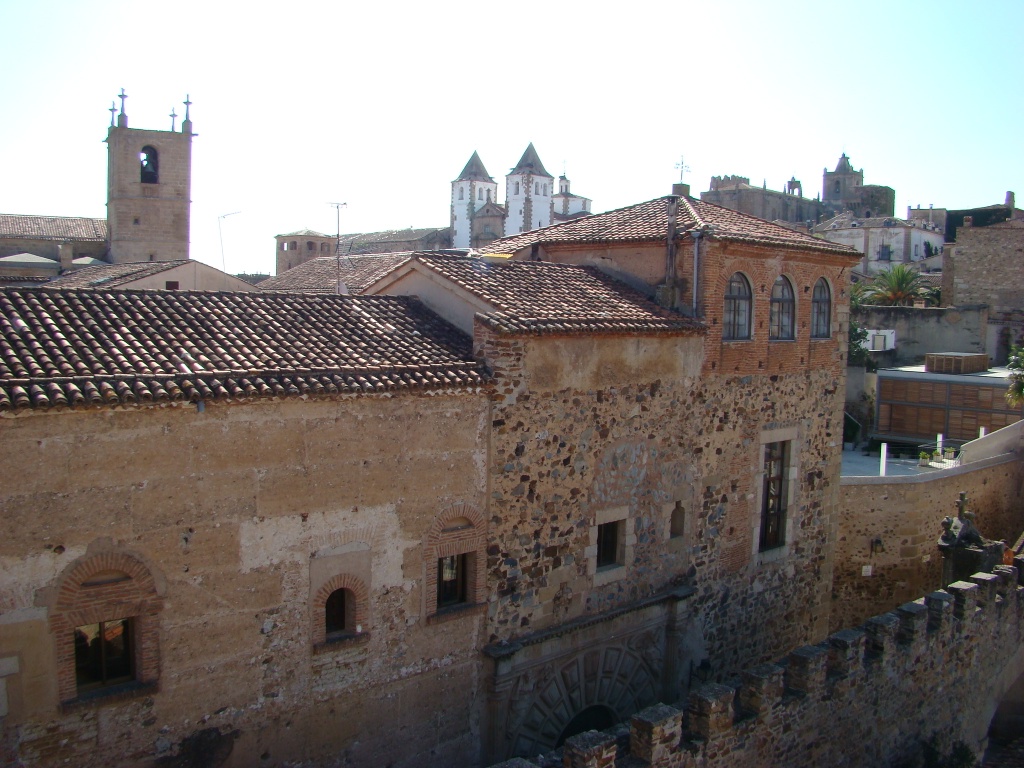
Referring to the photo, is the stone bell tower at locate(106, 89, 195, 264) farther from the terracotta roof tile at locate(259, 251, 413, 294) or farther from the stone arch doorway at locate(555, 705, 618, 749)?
the stone arch doorway at locate(555, 705, 618, 749)

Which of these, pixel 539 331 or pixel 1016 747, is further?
pixel 1016 747

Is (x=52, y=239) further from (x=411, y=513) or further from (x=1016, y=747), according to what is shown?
(x=1016, y=747)

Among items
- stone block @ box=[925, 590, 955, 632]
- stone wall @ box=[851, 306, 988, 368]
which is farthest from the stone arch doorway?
stone wall @ box=[851, 306, 988, 368]

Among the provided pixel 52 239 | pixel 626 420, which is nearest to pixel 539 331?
pixel 626 420

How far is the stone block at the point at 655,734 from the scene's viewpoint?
8.80 meters

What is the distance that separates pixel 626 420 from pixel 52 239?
123ft

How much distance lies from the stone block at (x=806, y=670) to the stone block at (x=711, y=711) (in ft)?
4.90

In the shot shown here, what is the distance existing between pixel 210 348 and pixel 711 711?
6573 millimetres

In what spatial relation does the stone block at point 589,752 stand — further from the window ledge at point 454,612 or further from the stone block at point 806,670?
the stone block at point 806,670

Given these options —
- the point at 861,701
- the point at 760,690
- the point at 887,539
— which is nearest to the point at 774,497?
the point at 861,701

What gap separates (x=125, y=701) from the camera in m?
8.28

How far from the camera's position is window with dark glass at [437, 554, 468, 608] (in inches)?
→ 421

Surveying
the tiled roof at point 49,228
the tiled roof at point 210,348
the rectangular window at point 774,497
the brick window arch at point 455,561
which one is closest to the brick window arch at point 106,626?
the tiled roof at point 210,348

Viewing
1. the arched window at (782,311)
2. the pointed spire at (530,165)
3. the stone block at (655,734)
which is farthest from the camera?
the pointed spire at (530,165)
